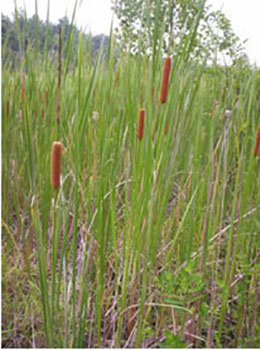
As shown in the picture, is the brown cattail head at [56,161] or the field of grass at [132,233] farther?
the field of grass at [132,233]

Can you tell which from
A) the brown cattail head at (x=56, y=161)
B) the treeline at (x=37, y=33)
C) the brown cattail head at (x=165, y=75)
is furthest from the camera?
the treeline at (x=37, y=33)

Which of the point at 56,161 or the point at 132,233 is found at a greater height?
the point at 56,161

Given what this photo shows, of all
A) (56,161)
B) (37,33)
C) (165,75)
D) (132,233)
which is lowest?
(132,233)

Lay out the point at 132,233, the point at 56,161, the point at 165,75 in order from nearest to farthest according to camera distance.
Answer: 1. the point at 56,161
2. the point at 165,75
3. the point at 132,233

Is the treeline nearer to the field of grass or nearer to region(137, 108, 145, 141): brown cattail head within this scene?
the field of grass

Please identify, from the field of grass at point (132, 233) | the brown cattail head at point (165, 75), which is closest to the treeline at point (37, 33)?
the field of grass at point (132, 233)

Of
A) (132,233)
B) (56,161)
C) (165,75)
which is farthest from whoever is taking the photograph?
(132,233)

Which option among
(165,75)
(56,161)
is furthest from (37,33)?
(56,161)

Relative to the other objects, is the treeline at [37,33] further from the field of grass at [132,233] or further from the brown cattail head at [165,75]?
the brown cattail head at [165,75]

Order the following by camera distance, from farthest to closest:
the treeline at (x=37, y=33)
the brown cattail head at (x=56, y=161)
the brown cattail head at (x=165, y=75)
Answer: the treeline at (x=37, y=33), the brown cattail head at (x=165, y=75), the brown cattail head at (x=56, y=161)

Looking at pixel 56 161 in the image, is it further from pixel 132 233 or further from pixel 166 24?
pixel 166 24

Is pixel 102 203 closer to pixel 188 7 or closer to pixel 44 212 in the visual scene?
pixel 44 212

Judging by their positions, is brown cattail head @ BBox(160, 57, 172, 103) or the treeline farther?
the treeline

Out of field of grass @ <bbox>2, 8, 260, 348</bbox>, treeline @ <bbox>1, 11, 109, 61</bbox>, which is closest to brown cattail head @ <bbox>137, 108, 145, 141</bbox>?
field of grass @ <bbox>2, 8, 260, 348</bbox>
